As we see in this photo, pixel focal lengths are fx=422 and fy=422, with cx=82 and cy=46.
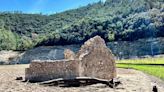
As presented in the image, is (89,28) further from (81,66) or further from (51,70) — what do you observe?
(51,70)

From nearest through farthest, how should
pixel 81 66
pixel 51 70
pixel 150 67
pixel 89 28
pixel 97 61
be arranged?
pixel 51 70 < pixel 81 66 < pixel 97 61 < pixel 150 67 < pixel 89 28

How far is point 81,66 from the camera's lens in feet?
81.8

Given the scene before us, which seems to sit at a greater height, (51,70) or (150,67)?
(150,67)

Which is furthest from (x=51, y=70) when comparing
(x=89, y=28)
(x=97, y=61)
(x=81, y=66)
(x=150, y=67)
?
(x=89, y=28)

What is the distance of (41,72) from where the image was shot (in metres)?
24.7

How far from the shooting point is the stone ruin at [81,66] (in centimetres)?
2402

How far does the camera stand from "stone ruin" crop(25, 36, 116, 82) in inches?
945

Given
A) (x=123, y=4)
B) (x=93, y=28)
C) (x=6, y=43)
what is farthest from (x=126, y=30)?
(x=123, y=4)

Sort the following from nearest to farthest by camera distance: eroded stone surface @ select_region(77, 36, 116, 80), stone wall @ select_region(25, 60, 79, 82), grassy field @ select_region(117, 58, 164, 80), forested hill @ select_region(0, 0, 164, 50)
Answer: stone wall @ select_region(25, 60, 79, 82) < eroded stone surface @ select_region(77, 36, 116, 80) < grassy field @ select_region(117, 58, 164, 80) < forested hill @ select_region(0, 0, 164, 50)

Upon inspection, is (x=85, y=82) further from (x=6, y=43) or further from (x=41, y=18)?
(x=41, y=18)

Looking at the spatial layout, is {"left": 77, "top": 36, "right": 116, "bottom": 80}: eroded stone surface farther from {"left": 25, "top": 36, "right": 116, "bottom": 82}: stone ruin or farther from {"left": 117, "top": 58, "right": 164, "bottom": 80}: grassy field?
{"left": 117, "top": 58, "right": 164, "bottom": 80}: grassy field

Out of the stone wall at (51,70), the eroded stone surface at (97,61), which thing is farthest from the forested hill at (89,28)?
the stone wall at (51,70)

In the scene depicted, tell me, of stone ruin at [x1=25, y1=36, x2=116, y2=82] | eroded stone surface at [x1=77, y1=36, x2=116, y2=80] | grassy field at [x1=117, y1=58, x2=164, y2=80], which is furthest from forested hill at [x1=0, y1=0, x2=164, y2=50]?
stone ruin at [x1=25, y1=36, x2=116, y2=82]

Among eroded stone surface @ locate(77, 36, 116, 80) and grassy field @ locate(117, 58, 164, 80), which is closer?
eroded stone surface @ locate(77, 36, 116, 80)
